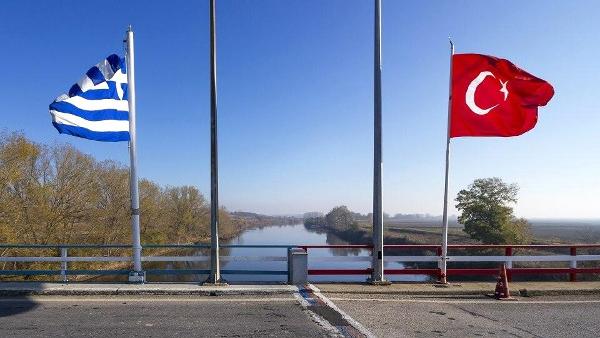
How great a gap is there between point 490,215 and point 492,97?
51610 mm

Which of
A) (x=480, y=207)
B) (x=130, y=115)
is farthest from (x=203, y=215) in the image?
(x=130, y=115)

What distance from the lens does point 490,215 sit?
56.1 metres

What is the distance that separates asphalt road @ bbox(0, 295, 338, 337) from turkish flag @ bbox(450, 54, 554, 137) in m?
5.84

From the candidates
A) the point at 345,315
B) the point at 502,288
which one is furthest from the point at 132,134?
the point at 502,288

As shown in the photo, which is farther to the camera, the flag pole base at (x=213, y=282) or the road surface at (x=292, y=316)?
the flag pole base at (x=213, y=282)

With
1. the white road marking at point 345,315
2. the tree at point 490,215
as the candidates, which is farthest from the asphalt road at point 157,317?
the tree at point 490,215

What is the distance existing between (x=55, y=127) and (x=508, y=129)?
33.6 ft

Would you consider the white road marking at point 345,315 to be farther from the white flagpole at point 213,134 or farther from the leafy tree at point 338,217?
the leafy tree at point 338,217

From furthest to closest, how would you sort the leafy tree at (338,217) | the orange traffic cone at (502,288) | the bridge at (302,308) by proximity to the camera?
the leafy tree at (338,217) < the orange traffic cone at (502,288) < the bridge at (302,308)

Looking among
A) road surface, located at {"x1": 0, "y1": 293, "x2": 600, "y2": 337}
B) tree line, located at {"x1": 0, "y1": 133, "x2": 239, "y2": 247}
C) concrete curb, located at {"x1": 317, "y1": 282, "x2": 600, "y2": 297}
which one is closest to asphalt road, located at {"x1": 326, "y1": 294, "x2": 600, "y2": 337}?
road surface, located at {"x1": 0, "y1": 293, "x2": 600, "y2": 337}

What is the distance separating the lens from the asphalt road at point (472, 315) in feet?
20.5

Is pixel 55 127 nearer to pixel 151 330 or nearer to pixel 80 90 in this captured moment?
pixel 80 90

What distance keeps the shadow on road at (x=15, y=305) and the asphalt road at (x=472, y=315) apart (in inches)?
214

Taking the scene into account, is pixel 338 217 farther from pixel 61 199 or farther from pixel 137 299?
pixel 137 299
